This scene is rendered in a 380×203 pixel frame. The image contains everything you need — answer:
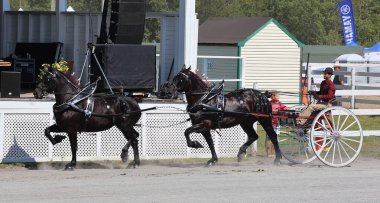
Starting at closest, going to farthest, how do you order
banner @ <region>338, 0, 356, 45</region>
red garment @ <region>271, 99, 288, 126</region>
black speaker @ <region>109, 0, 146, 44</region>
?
red garment @ <region>271, 99, 288, 126</region> → black speaker @ <region>109, 0, 146, 44</region> → banner @ <region>338, 0, 356, 45</region>

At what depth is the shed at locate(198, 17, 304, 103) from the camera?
3484cm

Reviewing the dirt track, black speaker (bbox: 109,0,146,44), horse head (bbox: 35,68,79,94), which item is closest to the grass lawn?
the dirt track

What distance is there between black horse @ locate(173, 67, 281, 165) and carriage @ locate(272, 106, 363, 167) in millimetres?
399

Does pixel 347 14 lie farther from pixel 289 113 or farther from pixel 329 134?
pixel 329 134

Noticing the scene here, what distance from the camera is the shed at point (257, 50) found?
3484cm

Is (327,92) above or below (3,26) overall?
below

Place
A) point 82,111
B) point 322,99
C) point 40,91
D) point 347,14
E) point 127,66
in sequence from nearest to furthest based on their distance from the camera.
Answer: point 40,91
point 82,111
point 322,99
point 127,66
point 347,14

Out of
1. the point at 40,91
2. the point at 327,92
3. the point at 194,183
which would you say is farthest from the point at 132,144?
the point at 327,92

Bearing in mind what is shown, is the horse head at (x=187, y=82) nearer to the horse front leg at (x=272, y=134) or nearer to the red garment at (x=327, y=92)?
the horse front leg at (x=272, y=134)

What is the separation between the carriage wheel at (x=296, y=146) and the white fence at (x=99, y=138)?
4.63 ft

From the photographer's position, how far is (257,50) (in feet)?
117

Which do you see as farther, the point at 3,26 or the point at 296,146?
the point at 3,26

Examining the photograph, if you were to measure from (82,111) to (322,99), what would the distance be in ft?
15.4

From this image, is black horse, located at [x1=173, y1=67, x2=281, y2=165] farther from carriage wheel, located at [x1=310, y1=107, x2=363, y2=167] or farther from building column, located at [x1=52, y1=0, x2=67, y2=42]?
building column, located at [x1=52, y1=0, x2=67, y2=42]
